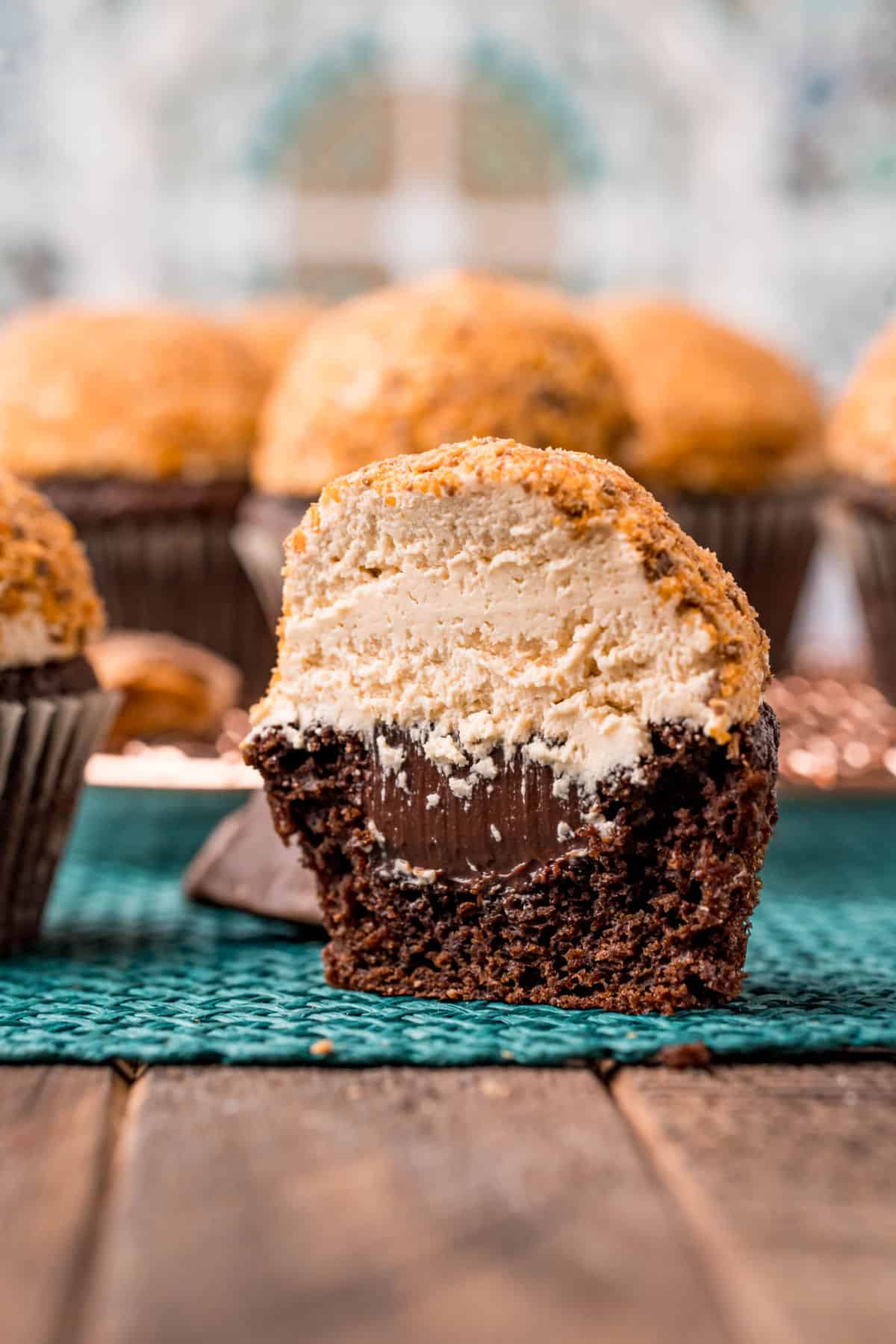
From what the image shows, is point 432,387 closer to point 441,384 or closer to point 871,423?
point 441,384

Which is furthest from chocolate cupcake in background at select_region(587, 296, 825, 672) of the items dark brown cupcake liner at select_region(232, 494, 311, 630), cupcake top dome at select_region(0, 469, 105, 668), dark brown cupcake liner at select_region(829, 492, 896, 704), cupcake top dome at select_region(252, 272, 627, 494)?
cupcake top dome at select_region(0, 469, 105, 668)

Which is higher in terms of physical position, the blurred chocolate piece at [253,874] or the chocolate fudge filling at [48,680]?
the chocolate fudge filling at [48,680]

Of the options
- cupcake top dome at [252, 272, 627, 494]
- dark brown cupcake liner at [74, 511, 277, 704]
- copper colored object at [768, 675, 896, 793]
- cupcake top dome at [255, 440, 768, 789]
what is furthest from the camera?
dark brown cupcake liner at [74, 511, 277, 704]

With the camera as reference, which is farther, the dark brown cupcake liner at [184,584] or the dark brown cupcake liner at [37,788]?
the dark brown cupcake liner at [184,584]

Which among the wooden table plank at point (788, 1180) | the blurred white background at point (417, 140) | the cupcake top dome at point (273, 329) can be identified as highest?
the blurred white background at point (417, 140)

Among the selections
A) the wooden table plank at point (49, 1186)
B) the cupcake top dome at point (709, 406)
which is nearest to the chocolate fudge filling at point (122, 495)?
the cupcake top dome at point (709, 406)

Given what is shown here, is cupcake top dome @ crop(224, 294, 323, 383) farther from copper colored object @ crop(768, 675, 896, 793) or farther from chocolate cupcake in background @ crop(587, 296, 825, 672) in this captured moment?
copper colored object @ crop(768, 675, 896, 793)

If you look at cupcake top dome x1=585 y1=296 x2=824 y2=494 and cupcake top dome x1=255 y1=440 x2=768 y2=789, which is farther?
cupcake top dome x1=585 y1=296 x2=824 y2=494

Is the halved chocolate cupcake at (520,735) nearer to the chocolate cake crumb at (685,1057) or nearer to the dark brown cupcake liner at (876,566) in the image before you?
the chocolate cake crumb at (685,1057)
